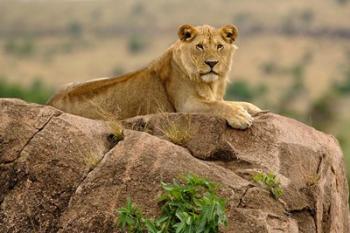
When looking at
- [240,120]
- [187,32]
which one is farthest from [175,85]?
[240,120]

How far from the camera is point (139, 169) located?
8.57 meters

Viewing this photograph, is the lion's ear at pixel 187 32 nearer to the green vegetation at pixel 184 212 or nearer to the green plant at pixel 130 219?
the green vegetation at pixel 184 212

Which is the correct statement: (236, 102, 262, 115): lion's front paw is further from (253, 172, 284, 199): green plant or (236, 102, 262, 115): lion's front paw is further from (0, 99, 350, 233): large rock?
(253, 172, 284, 199): green plant

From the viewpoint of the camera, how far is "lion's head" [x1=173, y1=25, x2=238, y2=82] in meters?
9.98

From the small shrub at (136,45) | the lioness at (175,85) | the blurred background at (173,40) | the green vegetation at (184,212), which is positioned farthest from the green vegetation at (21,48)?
the green vegetation at (184,212)

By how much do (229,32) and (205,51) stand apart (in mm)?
399

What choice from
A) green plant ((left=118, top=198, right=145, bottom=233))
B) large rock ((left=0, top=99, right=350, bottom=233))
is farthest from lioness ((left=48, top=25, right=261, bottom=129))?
green plant ((left=118, top=198, right=145, bottom=233))

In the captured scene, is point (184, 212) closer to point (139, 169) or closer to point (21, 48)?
point (139, 169)

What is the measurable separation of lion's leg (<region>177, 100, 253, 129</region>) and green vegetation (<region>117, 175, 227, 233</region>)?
1.04m

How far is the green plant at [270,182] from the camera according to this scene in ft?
28.1

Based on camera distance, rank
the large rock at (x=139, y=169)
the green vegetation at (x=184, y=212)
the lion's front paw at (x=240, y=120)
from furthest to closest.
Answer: the lion's front paw at (x=240, y=120) → the large rock at (x=139, y=169) → the green vegetation at (x=184, y=212)

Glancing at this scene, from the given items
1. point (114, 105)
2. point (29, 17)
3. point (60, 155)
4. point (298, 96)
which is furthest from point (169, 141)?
point (29, 17)

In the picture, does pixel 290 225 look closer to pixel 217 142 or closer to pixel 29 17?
pixel 217 142

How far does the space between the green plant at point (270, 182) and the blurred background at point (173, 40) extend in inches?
1883
